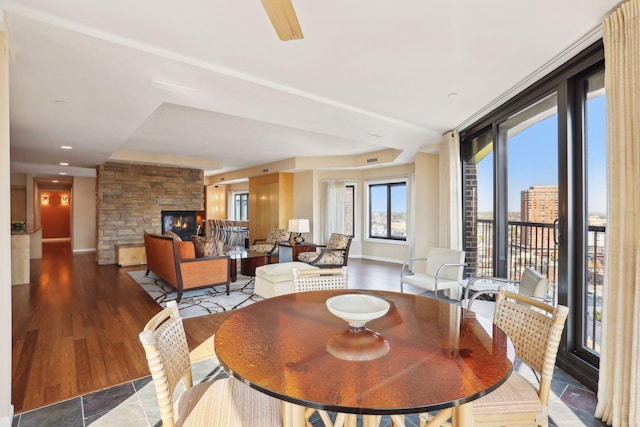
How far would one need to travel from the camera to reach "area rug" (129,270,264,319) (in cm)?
399

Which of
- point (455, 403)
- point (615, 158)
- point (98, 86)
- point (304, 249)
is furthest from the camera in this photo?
point (304, 249)

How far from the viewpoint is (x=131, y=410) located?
195cm

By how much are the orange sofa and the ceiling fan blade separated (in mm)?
3582

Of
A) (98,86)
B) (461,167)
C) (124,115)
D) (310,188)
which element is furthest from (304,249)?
(98,86)

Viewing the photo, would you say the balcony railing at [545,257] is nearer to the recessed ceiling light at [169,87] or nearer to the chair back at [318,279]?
the chair back at [318,279]

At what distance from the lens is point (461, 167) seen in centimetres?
450

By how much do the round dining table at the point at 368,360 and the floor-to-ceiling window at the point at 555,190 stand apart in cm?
136

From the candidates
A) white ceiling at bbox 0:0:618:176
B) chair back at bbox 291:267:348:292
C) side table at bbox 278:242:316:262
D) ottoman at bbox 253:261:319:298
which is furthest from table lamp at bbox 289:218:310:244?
chair back at bbox 291:267:348:292

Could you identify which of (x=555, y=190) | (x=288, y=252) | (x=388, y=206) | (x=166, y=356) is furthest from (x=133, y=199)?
(x=555, y=190)

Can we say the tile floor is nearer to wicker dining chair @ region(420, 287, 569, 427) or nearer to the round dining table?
wicker dining chair @ region(420, 287, 569, 427)

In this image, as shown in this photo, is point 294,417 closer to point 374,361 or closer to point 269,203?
point 374,361

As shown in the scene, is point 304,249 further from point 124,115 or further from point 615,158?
point 615,158

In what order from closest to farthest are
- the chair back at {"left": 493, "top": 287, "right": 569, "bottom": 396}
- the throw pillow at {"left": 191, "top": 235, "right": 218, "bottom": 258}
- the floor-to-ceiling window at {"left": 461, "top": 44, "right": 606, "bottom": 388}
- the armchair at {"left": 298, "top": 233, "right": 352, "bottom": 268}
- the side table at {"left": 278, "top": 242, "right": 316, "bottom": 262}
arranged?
the chair back at {"left": 493, "top": 287, "right": 569, "bottom": 396} < the floor-to-ceiling window at {"left": 461, "top": 44, "right": 606, "bottom": 388} < the throw pillow at {"left": 191, "top": 235, "right": 218, "bottom": 258} < the armchair at {"left": 298, "top": 233, "right": 352, "bottom": 268} < the side table at {"left": 278, "top": 242, "right": 316, "bottom": 262}

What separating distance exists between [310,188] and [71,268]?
5771mm
